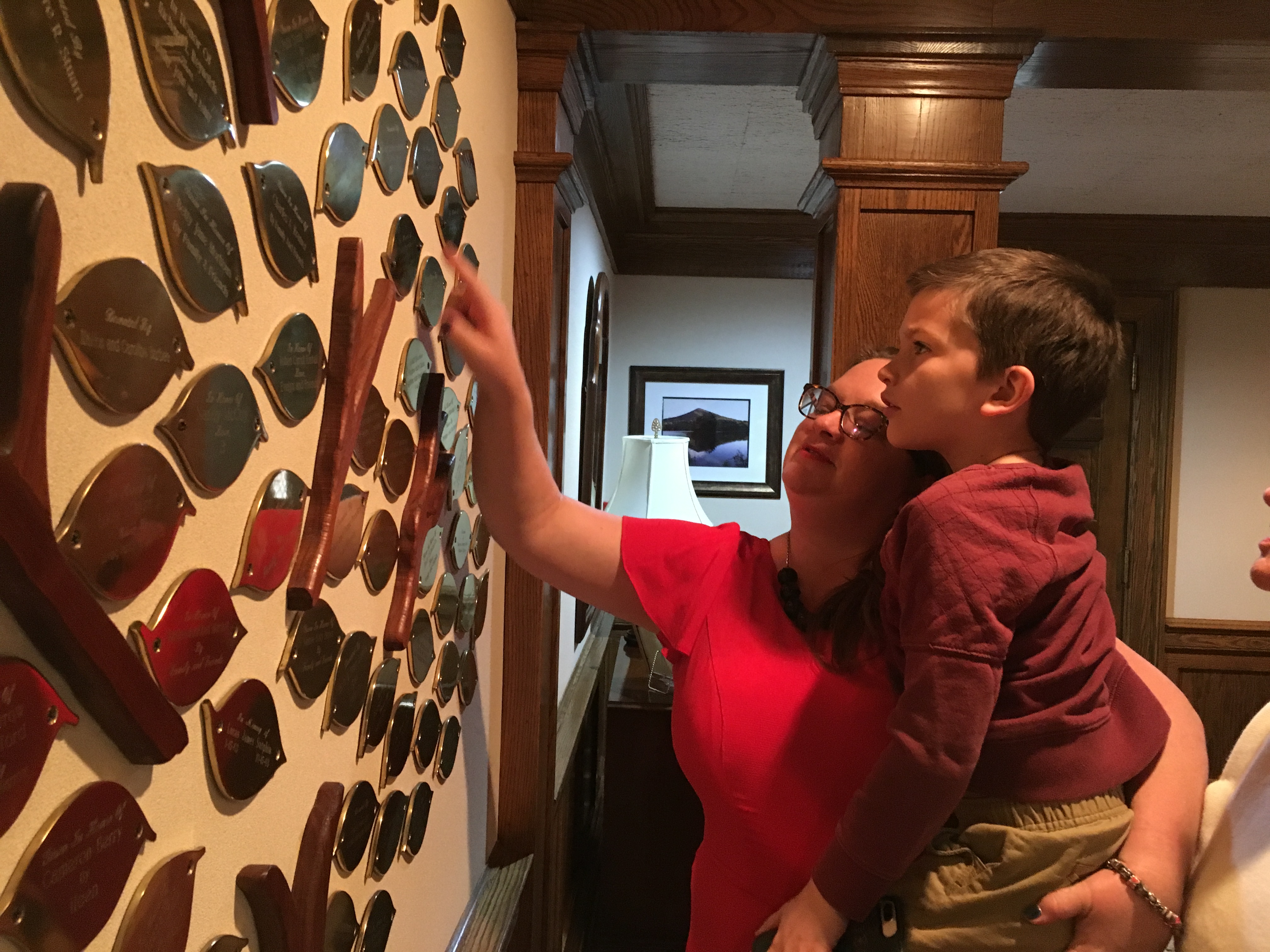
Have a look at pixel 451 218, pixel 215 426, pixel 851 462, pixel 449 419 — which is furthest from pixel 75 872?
pixel 851 462

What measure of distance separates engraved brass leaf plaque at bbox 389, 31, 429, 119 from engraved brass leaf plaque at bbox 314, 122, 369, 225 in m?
0.12

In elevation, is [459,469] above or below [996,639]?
above

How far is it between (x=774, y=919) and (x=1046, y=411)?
0.64m

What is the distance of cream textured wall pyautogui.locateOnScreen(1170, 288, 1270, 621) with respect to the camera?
388 centimetres

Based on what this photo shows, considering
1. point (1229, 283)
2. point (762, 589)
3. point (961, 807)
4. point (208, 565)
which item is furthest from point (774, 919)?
point (1229, 283)

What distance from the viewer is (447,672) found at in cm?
116

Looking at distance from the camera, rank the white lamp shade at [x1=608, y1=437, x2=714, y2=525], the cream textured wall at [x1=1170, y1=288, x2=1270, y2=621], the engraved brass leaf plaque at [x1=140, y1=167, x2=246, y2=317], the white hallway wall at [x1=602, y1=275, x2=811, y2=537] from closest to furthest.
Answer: the engraved brass leaf plaque at [x1=140, y1=167, x2=246, y2=317] < the white lamp shade at [x1=608, y1=437, x2=714, y2=525] < the cream textured wall at [x1=1170, y1=288, x2=1270, y2=621] < the white hallway wall at [x1=602, y1=275, x2=811, y2=537]

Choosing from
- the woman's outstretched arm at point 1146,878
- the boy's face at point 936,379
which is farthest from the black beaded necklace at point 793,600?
the woman's outstretched arm at point 1146,878

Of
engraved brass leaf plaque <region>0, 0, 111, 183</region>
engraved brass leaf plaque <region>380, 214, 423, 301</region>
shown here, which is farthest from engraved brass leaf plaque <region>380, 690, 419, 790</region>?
engraved brass leaf plaque <region>0, 0, 111, 183</region>

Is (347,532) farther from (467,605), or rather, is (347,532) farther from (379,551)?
(467,605)

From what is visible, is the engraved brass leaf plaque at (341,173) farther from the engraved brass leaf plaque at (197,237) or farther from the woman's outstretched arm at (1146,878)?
the woman's outstretched arm at (1146,878)

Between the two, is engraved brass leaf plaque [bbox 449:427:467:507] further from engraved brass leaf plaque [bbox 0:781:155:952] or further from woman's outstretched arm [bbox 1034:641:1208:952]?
woman's outstretched arm [bbox 1034:641:1208:952]

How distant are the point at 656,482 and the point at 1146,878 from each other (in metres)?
1.81

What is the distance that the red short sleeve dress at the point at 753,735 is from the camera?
3.42 ft
